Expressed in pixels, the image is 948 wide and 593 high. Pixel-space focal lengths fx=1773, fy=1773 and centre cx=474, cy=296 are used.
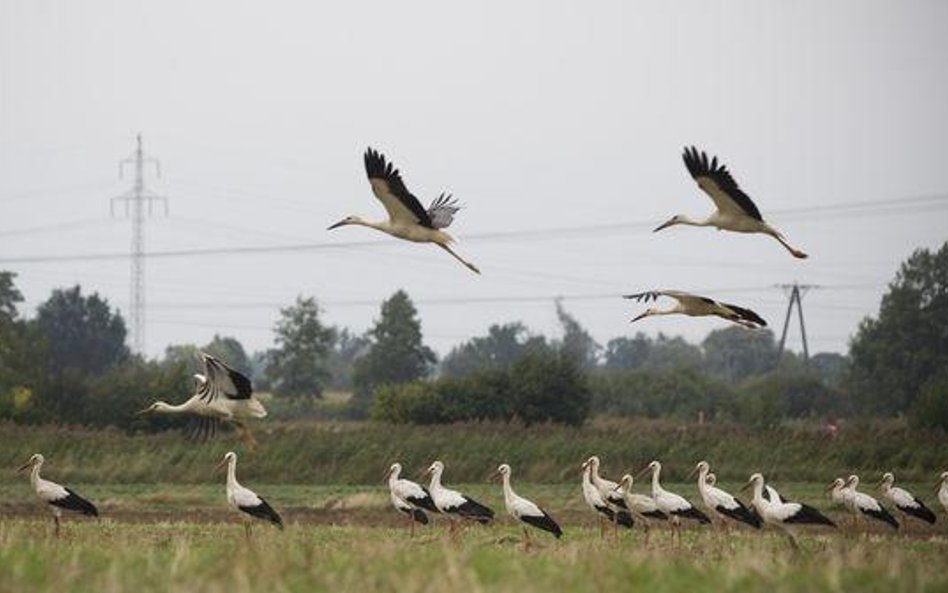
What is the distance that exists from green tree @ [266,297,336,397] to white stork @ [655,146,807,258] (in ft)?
231

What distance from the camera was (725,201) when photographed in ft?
59.3

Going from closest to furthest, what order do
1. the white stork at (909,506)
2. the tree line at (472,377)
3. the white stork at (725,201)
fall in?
1. the white stork at (725,201)
2. the white stork at (909,506)
3. the tree line at (472,377)

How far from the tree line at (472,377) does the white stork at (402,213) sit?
18460 millimetres

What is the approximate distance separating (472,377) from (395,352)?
125 ft

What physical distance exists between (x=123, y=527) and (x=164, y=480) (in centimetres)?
1455

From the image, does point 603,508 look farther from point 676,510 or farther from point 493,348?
point 493,348

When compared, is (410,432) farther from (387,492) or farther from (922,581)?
(922,581)

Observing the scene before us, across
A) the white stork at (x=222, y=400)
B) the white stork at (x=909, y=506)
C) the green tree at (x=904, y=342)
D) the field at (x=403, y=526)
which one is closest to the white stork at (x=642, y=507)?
the field at (x=403, y=526)

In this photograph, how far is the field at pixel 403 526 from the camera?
1026cm

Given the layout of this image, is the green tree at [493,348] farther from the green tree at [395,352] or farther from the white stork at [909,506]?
the white stork at [909,506]

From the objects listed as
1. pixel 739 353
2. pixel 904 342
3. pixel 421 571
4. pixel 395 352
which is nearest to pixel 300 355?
pixel 395 352

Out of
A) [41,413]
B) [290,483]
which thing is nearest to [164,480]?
[290,483]

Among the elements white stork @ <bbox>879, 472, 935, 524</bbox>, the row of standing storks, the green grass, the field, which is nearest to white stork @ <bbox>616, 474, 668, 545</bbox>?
the row of standing storks

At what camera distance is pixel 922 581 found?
10133mm
